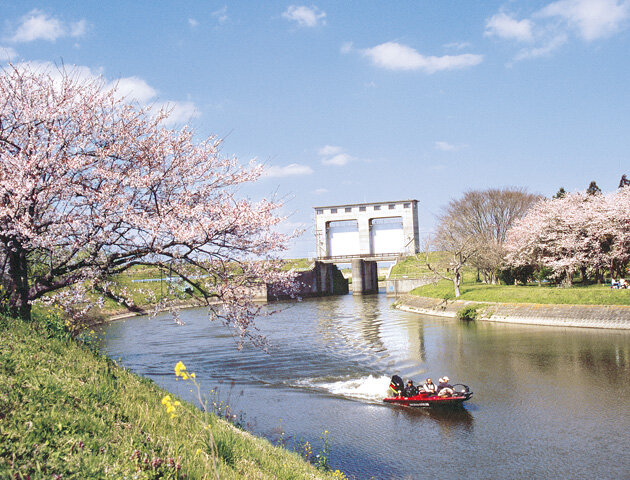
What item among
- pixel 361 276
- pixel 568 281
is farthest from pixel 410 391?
pixel 361 276

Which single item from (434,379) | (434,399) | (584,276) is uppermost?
(584,276)

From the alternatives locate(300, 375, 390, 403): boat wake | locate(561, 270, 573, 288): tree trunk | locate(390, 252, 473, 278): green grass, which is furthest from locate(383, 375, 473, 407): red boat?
locate(390, 252, 473, 278): green grass

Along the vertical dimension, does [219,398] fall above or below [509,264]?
below

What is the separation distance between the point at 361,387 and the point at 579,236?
1309 inches

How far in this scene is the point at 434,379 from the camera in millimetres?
23000

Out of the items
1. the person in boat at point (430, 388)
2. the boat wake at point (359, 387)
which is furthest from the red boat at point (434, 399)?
the boat wake at point (359, 387)

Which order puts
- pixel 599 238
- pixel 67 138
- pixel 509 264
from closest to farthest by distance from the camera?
pixel 67 138, pixel 599 238, pixel 509 264

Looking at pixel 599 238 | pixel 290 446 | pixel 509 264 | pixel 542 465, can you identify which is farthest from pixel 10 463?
pixel 509 264

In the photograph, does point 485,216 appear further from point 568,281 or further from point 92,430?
point 92,430

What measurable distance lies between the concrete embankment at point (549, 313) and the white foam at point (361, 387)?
761 inches

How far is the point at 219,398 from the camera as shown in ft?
66.6

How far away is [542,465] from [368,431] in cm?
536

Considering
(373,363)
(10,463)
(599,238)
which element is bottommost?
(373,363)

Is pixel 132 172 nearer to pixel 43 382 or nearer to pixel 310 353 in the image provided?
pixel 43 382
